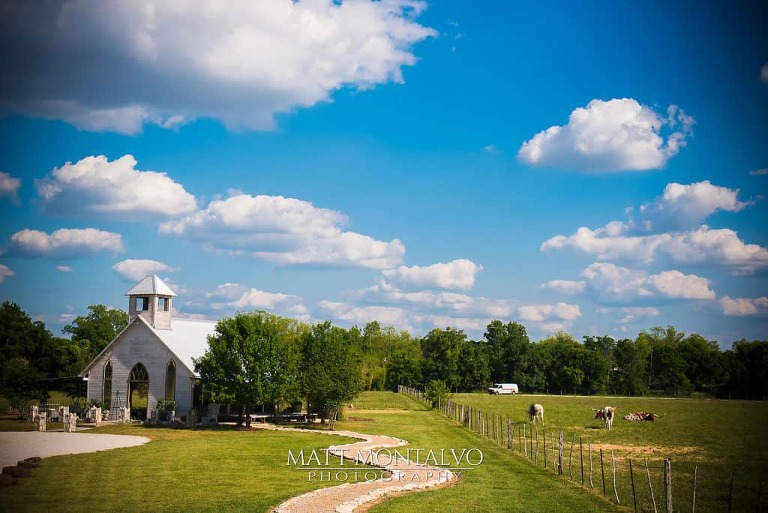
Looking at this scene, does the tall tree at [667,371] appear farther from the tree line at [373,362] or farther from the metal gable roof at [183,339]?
the metal gable roof at [183,339]

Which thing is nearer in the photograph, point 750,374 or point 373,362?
point 750,374

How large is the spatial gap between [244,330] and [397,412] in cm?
1965

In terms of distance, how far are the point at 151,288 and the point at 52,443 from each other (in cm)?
1857

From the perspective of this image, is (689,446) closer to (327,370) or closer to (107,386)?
(327,370)

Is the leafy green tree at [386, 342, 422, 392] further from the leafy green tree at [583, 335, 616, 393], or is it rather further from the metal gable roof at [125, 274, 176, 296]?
the metal gable roof at [125, 274, 176, 296]

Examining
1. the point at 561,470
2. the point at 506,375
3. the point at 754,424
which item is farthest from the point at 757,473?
the point at 506,375

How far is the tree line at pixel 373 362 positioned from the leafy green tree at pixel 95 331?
194 mm

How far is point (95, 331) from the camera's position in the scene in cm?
8925

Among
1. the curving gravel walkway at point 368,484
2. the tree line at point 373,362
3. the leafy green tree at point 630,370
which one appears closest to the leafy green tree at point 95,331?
the tree line at point 373,362

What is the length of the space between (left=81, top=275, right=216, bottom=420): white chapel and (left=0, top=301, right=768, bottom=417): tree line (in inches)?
63.6

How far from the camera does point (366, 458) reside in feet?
86.3

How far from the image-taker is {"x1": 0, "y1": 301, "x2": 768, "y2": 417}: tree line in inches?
1665

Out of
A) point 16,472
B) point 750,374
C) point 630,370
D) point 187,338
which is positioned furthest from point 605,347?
point 16,472

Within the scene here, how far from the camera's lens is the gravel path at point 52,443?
88.4ft
